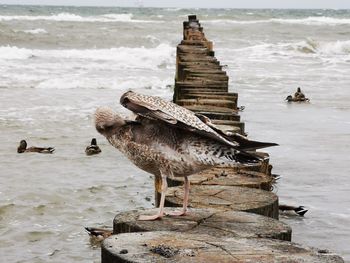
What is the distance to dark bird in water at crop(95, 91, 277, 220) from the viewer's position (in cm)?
403

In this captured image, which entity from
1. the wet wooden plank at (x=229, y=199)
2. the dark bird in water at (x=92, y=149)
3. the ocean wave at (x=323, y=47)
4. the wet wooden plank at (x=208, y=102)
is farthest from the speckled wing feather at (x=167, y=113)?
the ocean wave at (x=323, y=47)

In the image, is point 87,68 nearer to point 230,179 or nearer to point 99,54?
point 99,54

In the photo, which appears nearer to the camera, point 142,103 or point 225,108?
point 142,103

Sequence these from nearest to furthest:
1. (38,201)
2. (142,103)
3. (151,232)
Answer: (151,232) → (142,103) → (38,201)

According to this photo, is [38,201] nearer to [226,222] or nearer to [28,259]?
[28,259]

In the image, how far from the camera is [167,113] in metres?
4.14

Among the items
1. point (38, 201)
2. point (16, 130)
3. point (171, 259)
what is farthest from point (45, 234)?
point (16, 130)

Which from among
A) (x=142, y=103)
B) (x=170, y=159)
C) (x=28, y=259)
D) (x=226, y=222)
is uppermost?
(x=142, y=103)

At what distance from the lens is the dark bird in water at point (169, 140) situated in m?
4.03

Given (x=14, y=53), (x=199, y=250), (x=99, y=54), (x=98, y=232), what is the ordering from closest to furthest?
(x=199, y=250), (x=98, y=232), (x=14, y=53), (x=99, y=54)

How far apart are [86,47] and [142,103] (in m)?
37.8

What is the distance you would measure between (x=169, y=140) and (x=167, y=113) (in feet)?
0.64

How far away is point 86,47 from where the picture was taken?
4144 cm

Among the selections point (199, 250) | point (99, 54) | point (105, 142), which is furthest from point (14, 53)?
point (199, 250)
